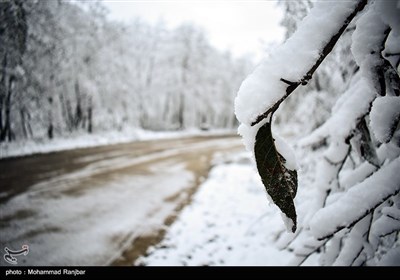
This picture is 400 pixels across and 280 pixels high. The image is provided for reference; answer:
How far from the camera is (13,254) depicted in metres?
4.49

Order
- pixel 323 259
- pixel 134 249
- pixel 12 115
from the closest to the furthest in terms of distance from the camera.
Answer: pixel 323 259 < pixel 134 249 < pixel 12 115

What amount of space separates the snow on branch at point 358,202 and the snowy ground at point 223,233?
71.5 inches

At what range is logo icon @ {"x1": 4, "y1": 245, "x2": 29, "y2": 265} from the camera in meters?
4.29

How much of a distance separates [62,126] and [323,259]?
66.9ft

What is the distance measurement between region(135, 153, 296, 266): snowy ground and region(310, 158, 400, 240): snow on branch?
1.82 m

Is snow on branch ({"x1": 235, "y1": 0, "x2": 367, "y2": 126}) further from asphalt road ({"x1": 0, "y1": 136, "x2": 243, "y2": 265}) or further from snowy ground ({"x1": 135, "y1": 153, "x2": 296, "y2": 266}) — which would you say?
asphalt road ({"x1": 0, "y1": 136, "x2": 243, "y2": 265})

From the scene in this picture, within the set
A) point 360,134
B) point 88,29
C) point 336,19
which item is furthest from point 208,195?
point 88,29

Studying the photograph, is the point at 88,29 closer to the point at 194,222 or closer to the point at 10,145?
the point at 10,145

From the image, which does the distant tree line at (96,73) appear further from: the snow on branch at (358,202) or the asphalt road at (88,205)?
the snow on branch at (358,202)

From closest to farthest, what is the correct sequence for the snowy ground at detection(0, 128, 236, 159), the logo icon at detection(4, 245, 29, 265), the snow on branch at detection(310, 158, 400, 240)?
the snow on branch at detection(310, 158, 400, 240) < the logo icon at detection(4, 245, 29, 265) < the snowy ground at detection(0, 128, 236, 159)

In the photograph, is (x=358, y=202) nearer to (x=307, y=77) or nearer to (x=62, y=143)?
(x=307, y=77)

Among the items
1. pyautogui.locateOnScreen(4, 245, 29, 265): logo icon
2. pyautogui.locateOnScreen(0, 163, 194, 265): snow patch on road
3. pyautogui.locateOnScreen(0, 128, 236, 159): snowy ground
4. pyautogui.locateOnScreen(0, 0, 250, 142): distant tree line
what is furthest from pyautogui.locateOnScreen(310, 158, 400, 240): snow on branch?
pyautogui.locateOnScreen(0, 128, 236, 159): snowy ground

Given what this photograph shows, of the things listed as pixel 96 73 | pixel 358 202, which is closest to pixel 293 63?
pixel 358 202

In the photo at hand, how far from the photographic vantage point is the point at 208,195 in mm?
8164
